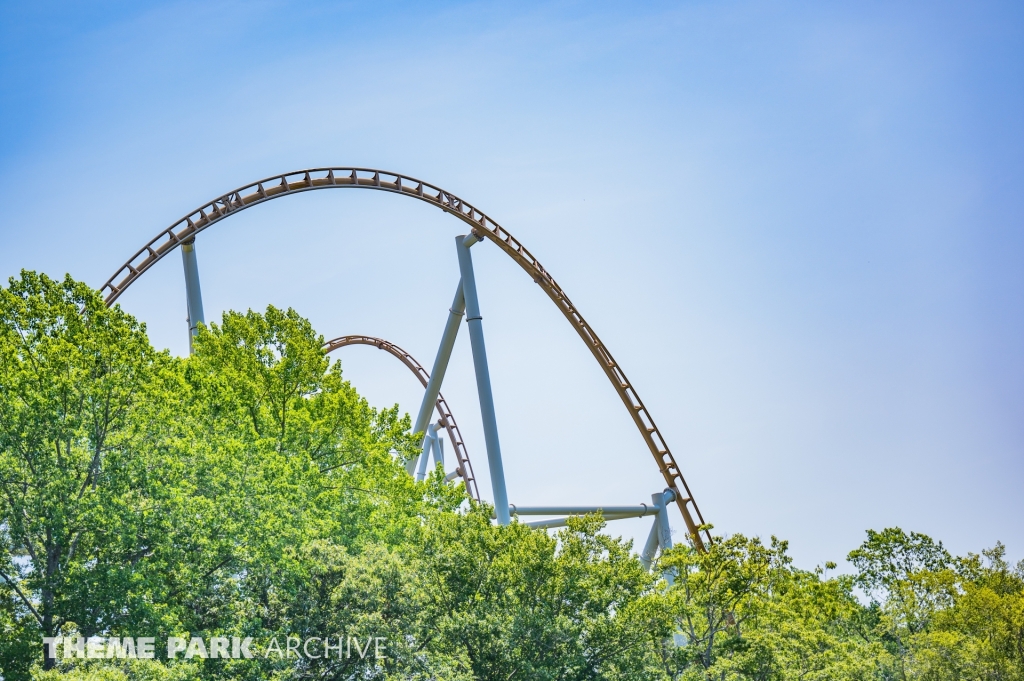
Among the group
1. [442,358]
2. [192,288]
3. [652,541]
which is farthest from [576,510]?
[192,288]

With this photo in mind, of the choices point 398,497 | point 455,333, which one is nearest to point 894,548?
point 455,333

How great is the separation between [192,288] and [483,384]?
7.38 m

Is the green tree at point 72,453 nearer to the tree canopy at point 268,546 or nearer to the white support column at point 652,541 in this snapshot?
the tree canopy at point 268,546

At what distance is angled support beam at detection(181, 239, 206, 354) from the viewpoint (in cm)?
2389

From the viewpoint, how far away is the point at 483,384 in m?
25.0

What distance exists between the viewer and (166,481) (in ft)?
58.8

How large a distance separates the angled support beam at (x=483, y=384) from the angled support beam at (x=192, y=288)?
21.8 ft

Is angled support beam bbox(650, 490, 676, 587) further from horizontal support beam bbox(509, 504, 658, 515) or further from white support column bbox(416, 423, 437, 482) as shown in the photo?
white support column bbox(416, 423, 437, 482)

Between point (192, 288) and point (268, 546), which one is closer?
point (268, 546)

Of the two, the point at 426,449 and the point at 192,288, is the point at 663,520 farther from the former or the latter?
the point at 192,288

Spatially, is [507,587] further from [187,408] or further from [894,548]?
[894,548]

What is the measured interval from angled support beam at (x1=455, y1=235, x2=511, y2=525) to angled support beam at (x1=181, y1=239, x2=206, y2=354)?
6.63m

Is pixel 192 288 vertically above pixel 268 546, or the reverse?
pixel 192 288

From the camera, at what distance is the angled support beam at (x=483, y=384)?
76.9 ft
